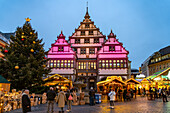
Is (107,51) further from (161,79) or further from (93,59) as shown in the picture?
(161,79)

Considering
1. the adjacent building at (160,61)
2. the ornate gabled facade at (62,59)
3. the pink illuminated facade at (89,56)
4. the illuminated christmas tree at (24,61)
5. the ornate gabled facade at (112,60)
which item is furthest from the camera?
the adjacent building at (160,61)

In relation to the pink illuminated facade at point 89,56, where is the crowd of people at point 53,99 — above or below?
below

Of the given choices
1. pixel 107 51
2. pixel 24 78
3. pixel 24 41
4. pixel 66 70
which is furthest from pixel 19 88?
pixel 107 51

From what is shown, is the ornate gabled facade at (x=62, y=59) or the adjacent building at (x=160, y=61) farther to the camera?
the adjacent building at (x=160, y=61)

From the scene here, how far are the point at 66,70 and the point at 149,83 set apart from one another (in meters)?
17.6

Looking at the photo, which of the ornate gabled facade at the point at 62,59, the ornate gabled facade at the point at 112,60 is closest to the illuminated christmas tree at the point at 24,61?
the ornate gabled facade at the point at 62,59

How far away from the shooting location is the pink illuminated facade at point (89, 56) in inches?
1646

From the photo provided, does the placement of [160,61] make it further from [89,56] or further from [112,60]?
[89,56]

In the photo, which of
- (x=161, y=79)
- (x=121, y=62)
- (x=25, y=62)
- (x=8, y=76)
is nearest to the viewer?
(x=8, y=76)

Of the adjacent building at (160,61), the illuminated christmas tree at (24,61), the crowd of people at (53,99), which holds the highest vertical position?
the adjacent building at (160,61)

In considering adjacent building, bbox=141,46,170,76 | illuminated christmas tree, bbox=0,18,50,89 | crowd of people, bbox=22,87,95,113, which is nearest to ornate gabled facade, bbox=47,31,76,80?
illuminated christmas tree, bbox=0,18,50,89

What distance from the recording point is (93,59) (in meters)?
44.5

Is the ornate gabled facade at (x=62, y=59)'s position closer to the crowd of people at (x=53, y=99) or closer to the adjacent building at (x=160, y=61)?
the crowd of people at (x=53, y=99)

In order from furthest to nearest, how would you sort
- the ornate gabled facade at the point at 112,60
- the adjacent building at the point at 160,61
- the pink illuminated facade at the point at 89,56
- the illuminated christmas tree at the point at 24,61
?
A: the adjacent building at the point at 160,61, the pink illuminated facade at the point at 89,56, the ornate gabled facade at the point at 112,60, the illuminated christmas tree at the point at 24,61
